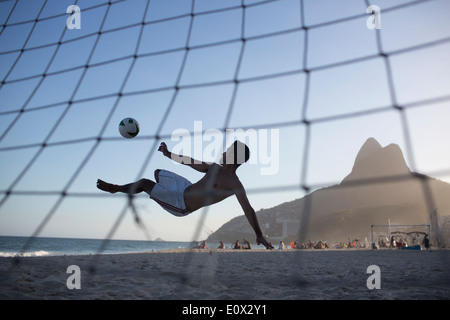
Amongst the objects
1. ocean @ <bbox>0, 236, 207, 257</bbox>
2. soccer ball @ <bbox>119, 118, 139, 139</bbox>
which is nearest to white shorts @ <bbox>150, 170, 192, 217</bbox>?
soccer ball @ <bbox>119, 118, 139, 139</bbox>

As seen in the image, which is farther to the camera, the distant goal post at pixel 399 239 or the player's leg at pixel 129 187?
the distant goal post at pixel 399 239

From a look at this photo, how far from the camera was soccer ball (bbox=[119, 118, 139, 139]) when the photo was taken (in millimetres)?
3395

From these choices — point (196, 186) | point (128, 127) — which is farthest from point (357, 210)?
point (196, 186)

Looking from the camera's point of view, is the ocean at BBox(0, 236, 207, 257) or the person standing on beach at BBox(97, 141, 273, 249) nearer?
the person standing on beach at BBox(97, 141, 273, 249)

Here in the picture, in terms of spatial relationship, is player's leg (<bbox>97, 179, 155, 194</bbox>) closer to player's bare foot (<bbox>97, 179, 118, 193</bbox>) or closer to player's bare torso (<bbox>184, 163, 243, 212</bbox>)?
player's bare foot (<bbox>97, 179, 118, 193</bbox>)

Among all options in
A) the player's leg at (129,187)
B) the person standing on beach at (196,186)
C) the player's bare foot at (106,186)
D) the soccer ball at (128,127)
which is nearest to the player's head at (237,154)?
the person standing on beach at (196,186)

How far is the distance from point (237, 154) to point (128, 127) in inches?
55.7

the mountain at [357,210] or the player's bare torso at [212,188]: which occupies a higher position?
the mountain at [357,210]

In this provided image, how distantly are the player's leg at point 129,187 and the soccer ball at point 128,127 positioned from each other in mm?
885

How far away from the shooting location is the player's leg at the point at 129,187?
2623 mm

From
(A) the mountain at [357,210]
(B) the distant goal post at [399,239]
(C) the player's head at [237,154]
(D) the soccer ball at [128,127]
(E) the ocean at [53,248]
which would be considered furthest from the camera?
(A) the mountain at [357,210]

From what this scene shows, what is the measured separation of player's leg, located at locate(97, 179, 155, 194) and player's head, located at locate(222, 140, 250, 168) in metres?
0.66

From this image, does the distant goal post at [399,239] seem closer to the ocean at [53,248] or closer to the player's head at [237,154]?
the ocean at [53,248]
